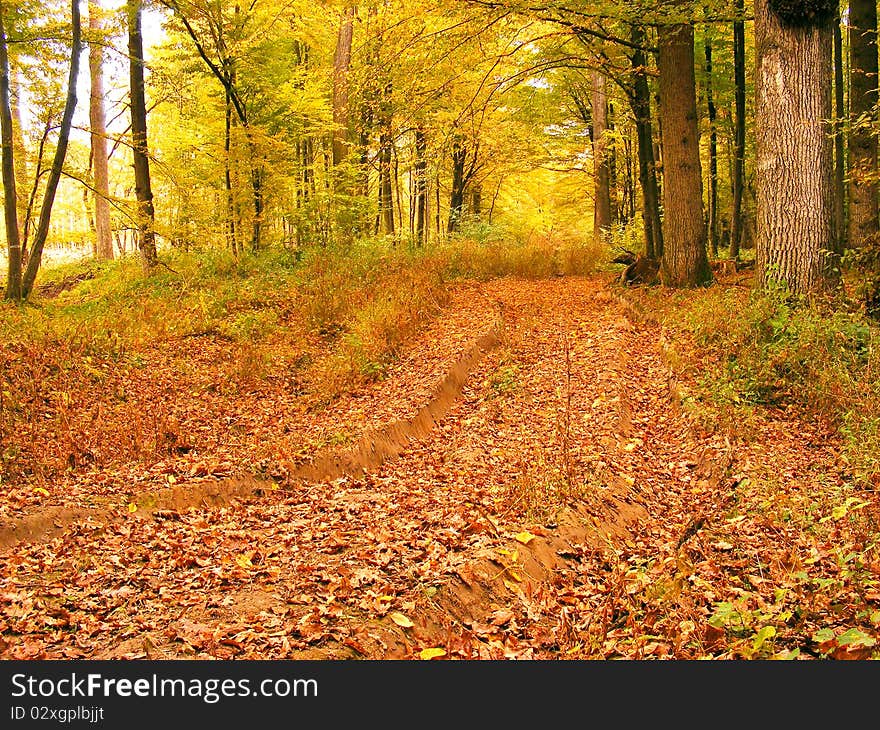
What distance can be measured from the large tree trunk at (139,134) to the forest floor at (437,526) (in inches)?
254

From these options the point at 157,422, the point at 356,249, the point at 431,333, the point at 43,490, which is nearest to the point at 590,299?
the point at 431,333

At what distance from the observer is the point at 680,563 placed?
13.1 feet

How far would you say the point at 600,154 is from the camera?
2047 cm

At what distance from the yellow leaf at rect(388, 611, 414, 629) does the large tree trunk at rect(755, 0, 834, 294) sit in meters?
6.67

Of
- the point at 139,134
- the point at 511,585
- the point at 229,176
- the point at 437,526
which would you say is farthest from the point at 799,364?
the point at 139,134

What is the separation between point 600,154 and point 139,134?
44.7 ft

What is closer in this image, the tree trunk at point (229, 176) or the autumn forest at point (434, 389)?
the autumn forest at point (434, 389)

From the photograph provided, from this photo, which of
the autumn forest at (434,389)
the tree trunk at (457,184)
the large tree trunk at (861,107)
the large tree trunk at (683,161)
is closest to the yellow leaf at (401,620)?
the autumn forest at (434,389)

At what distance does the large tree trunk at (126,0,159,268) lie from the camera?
45.0 feet

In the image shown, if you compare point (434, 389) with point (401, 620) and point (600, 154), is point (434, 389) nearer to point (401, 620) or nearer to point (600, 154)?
point (401, 620)

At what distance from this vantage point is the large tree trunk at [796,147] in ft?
25.3

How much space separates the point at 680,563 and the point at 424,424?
3937 millimetres

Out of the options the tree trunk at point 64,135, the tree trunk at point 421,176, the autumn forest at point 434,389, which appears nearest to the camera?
the autumn forest at point 434,389

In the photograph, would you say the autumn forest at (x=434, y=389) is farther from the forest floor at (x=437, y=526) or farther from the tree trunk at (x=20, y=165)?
the tree trunk at (x=20, y=165)
